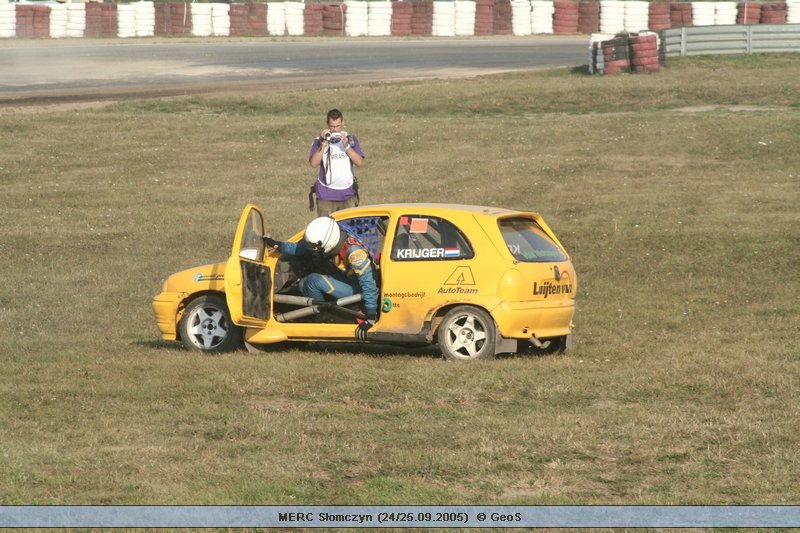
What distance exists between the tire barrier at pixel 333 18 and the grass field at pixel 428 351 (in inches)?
849

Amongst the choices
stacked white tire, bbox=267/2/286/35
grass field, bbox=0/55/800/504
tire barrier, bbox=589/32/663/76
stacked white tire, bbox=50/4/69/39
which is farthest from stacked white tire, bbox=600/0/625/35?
stacked white tire, bbox=50/4/69/39

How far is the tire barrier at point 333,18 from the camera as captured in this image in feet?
181

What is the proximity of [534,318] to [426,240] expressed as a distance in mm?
1231

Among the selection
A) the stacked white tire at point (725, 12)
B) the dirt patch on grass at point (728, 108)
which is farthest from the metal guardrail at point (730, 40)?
the stacked white tire at point (725, 12)

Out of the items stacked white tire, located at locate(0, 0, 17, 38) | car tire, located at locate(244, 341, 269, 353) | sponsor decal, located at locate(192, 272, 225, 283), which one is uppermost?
stacked white tire, located at locate(0, 0, 17, 38)

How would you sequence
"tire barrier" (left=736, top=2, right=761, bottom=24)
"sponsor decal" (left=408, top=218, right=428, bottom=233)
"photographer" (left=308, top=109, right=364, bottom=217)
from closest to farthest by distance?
"sponsor decal" (left=408, top=218, right=428, bottom=233), "photographer" (left=308, top=109, right=364, bottom=217), "tire barrier" (left=736, top=2, right=761, bottom=24)

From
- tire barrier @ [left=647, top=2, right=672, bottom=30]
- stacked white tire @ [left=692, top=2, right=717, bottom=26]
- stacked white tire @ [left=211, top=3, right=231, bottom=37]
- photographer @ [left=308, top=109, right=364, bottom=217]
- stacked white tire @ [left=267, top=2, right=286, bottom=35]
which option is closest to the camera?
photographer @ [left=308, top=109, right=364, bottom=217]

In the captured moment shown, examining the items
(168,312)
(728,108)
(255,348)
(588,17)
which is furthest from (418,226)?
(588,17)

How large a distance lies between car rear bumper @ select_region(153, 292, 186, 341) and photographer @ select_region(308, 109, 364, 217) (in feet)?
12.0

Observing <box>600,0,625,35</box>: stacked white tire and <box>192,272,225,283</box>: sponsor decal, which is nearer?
<box>192,272,225,283</box>: sponsor decal

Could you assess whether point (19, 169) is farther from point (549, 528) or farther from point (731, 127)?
point (549, 528)

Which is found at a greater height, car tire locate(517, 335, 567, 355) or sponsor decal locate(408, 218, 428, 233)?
sponsor decal locate(408, 218, 428, 233)

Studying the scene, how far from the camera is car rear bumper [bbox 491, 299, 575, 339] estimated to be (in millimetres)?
11320

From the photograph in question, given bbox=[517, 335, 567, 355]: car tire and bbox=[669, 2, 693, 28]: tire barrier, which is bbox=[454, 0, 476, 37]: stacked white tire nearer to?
bbox=[669, 2, 693, 28]: tire barrier
